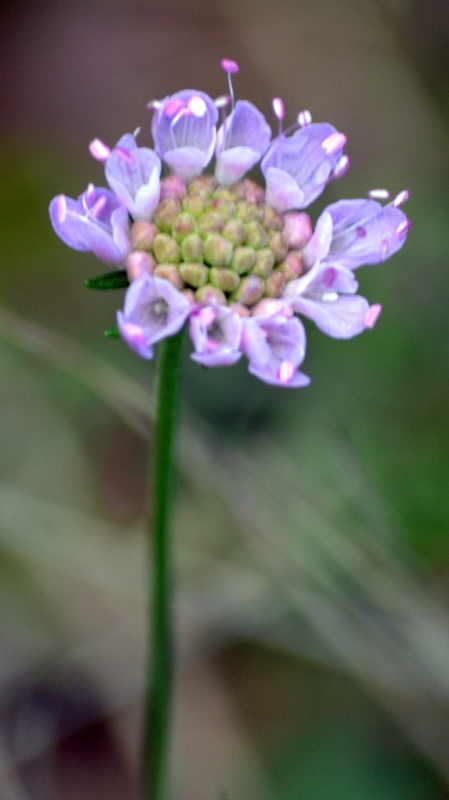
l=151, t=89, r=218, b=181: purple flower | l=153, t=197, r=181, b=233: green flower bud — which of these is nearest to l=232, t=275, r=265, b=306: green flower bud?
l=153, t=197, r=181, b=233: green flower bud

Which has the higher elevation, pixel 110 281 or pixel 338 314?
pixel 110 281

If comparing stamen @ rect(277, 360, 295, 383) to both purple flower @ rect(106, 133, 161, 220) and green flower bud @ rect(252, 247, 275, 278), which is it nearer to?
green flower bud @ rect(252, 247, 275, 278)

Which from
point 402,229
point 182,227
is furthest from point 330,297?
point 182,227

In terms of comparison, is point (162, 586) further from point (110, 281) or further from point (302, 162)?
point (302, 162)

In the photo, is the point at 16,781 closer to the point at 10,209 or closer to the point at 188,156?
the point at 188,156

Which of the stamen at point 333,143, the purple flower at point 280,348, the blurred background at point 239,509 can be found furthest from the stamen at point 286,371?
the blurred background at point 239,509

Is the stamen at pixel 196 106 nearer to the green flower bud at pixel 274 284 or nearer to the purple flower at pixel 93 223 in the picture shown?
the purple flower at pixel 93 223

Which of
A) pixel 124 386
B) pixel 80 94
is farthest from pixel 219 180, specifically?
pixel 80 94

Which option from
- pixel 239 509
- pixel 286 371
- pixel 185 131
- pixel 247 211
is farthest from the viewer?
pixel 239 509
